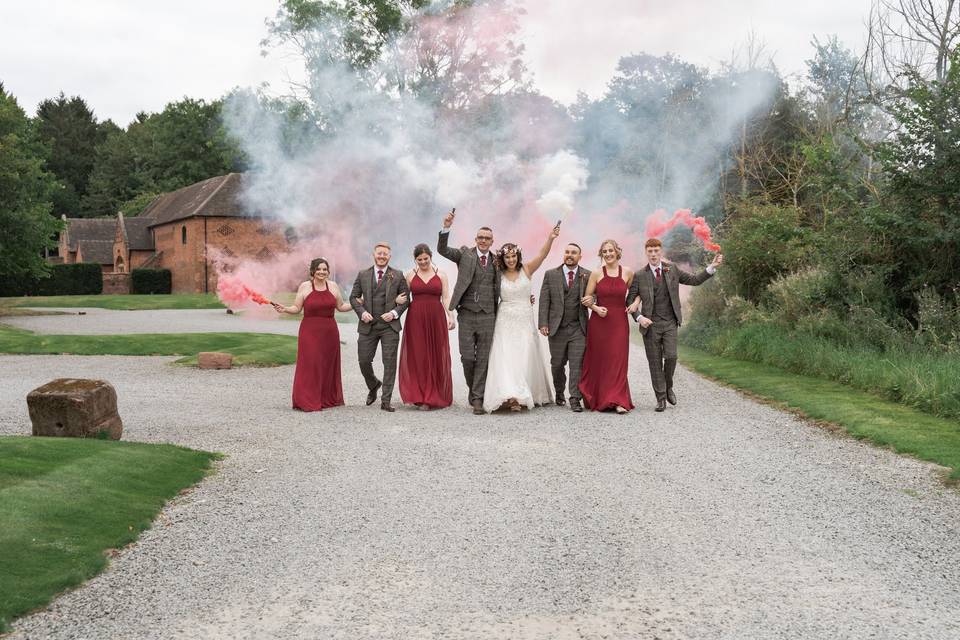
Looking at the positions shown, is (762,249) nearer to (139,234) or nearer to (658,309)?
(658,309)

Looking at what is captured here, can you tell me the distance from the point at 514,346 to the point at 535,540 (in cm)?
639

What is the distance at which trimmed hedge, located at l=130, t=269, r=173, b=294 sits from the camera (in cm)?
6297

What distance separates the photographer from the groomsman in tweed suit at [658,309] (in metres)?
12.8

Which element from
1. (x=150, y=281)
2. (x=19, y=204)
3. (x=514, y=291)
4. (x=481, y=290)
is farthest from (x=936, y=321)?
(x=150, y=281)

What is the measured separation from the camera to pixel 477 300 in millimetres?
12586

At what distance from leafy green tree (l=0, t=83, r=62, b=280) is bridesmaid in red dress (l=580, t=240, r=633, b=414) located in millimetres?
33743

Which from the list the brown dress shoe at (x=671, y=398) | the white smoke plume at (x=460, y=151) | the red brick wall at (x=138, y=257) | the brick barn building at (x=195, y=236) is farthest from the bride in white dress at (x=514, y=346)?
the red brick wall at (x=138, y=257)

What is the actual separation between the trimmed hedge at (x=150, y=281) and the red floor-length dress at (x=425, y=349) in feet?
181

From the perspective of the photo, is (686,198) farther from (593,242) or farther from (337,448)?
(337,448)

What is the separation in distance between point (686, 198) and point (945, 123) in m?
16.9

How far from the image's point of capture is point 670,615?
192 inches

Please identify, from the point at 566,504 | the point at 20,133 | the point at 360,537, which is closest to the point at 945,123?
the point at 566,504

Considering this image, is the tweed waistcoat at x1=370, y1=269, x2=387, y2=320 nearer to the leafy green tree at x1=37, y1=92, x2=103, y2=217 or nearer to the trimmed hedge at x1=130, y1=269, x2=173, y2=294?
the trimmed hedge at x1=130, y1=269, x2=173, y2=294

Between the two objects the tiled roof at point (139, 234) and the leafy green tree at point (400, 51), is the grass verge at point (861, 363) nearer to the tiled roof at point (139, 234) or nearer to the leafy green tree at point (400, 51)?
the leafy green tree at point (400, 51)
